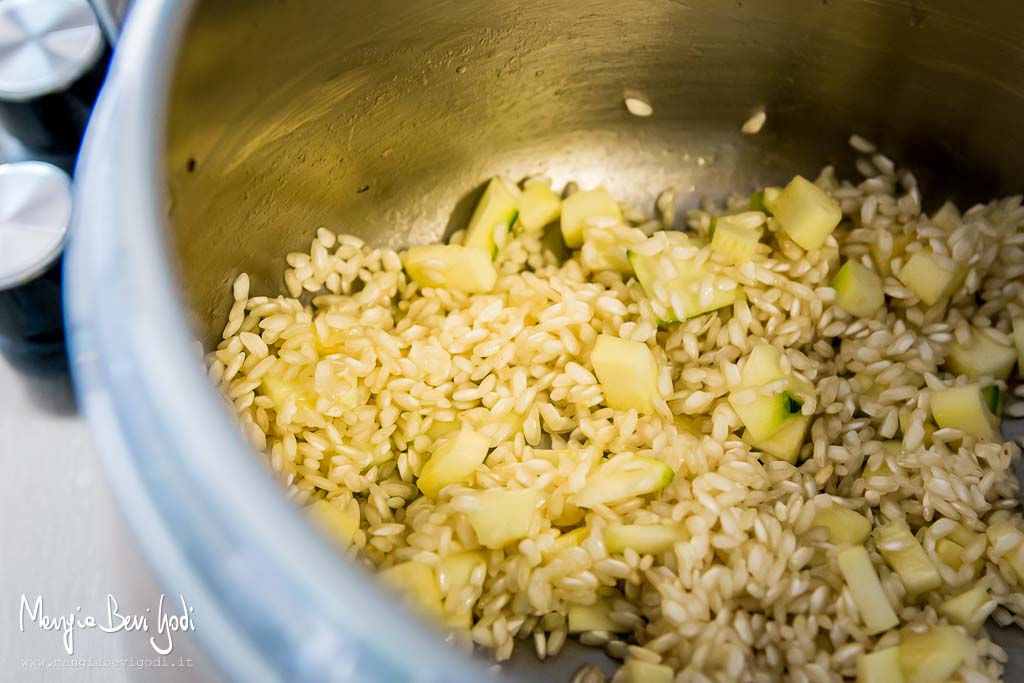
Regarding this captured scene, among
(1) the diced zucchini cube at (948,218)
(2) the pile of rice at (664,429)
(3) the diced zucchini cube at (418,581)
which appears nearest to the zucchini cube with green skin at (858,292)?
(2) the pile of rice at (664,429)

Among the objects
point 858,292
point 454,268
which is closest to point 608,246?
point 454,268

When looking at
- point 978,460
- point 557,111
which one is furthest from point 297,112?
point 978,460

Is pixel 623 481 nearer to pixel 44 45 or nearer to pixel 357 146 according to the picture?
pixel 357 146

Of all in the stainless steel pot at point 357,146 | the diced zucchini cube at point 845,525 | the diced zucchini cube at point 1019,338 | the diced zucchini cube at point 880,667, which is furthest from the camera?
the diced zucchini cube at point 1019,338

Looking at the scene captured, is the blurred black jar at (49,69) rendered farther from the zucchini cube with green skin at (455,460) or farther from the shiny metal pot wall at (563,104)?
the zucchini cube with green skin at (455,460)

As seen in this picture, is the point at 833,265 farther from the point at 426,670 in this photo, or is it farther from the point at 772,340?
the point at 426,670

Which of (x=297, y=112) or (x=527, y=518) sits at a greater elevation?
(x=297, y=112)
